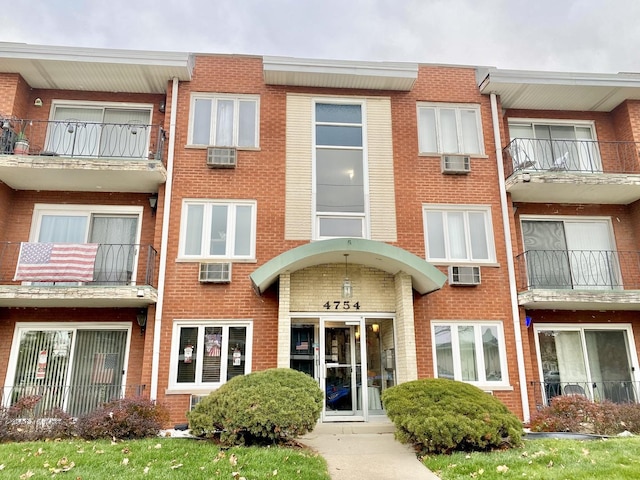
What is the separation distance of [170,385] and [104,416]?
2391mm

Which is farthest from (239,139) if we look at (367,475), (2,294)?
(367,475)

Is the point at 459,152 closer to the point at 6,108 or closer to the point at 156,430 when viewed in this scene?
the point at 156,430

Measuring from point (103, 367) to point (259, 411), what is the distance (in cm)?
560

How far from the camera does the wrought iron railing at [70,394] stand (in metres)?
9.96

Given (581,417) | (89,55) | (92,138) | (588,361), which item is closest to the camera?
(581,417)

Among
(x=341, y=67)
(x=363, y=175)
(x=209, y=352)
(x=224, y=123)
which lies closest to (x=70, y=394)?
(x=209, y=352)

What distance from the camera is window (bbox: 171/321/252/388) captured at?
9969 millimetres

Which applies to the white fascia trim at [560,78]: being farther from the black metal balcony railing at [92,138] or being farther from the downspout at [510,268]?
the black metal balcony railing at [92,138]

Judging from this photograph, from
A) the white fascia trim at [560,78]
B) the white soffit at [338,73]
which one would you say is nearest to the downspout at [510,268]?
the white fascia trim at [560,78]

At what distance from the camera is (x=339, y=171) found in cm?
1168

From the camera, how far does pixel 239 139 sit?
460 inches

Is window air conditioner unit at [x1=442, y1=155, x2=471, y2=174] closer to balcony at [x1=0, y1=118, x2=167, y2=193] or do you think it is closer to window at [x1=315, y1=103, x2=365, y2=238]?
window at [x1=315, y1=103, x2=365, y2=238]

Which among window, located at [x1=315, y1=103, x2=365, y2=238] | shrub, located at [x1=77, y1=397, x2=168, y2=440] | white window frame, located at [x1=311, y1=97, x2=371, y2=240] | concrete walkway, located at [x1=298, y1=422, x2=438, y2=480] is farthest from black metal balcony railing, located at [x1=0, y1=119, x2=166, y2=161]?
concrete walkway, located at [x1=298, y1=422, x2=438, y2=480]

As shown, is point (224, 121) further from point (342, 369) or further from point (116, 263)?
point (342, 369)
